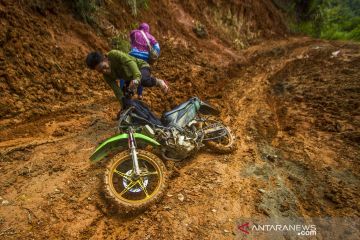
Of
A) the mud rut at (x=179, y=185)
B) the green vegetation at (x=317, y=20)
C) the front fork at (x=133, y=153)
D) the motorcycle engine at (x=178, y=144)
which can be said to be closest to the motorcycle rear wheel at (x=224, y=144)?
the mud rut at (x=179, y=185)

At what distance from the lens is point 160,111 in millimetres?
6375

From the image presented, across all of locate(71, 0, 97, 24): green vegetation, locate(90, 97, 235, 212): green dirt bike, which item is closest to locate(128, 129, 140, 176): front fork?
locate(90, 97, 235, 212): green dirt bike

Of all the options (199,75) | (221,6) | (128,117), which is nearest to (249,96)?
(199,75)

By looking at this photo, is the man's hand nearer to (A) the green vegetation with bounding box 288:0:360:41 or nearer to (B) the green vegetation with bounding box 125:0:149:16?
(B) the green vegetation with bounding box 125:0:149:16

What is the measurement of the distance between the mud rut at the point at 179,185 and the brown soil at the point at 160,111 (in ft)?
0.05

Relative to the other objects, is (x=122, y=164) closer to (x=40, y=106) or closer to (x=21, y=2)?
(x=40, y=106)

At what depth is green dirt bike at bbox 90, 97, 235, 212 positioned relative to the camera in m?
3.58

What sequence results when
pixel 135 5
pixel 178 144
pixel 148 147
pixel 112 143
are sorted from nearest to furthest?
pixel 112 143 → pixel 178 144 → pixel 148 147 → pixel 135 5

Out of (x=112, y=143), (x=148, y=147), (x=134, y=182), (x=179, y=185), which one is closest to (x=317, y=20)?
(x=148, y=147)

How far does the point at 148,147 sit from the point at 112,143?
86 centimetres

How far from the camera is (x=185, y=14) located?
10422 millimetres

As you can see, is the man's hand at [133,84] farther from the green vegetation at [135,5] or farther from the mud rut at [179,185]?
the green vegetation at [135,5]

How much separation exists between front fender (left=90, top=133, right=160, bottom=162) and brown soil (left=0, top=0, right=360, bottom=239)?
0.41 metres

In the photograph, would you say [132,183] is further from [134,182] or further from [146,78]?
[146,78]
